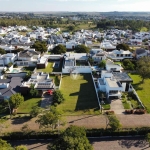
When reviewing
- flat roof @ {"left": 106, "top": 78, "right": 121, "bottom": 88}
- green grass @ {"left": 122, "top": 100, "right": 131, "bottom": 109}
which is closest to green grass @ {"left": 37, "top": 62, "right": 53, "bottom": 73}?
flat roof @ {"left": 106, "top": 78, "right": 121, "bottom": 88}

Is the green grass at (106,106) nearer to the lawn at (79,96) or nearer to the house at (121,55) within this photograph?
the lawn at (79,96)

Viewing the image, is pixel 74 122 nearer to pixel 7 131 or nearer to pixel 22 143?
pixel 22 143

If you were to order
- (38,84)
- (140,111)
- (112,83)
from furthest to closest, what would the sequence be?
(38,84) < (112,83) < (140,111)

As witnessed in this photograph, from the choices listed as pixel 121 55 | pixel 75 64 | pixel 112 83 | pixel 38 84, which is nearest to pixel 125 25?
pixel 121 55

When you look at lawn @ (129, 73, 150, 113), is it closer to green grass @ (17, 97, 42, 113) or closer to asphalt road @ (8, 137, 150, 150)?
asphalt road @ (8, 137, 150, 150)

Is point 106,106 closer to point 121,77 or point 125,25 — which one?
point 121,77
